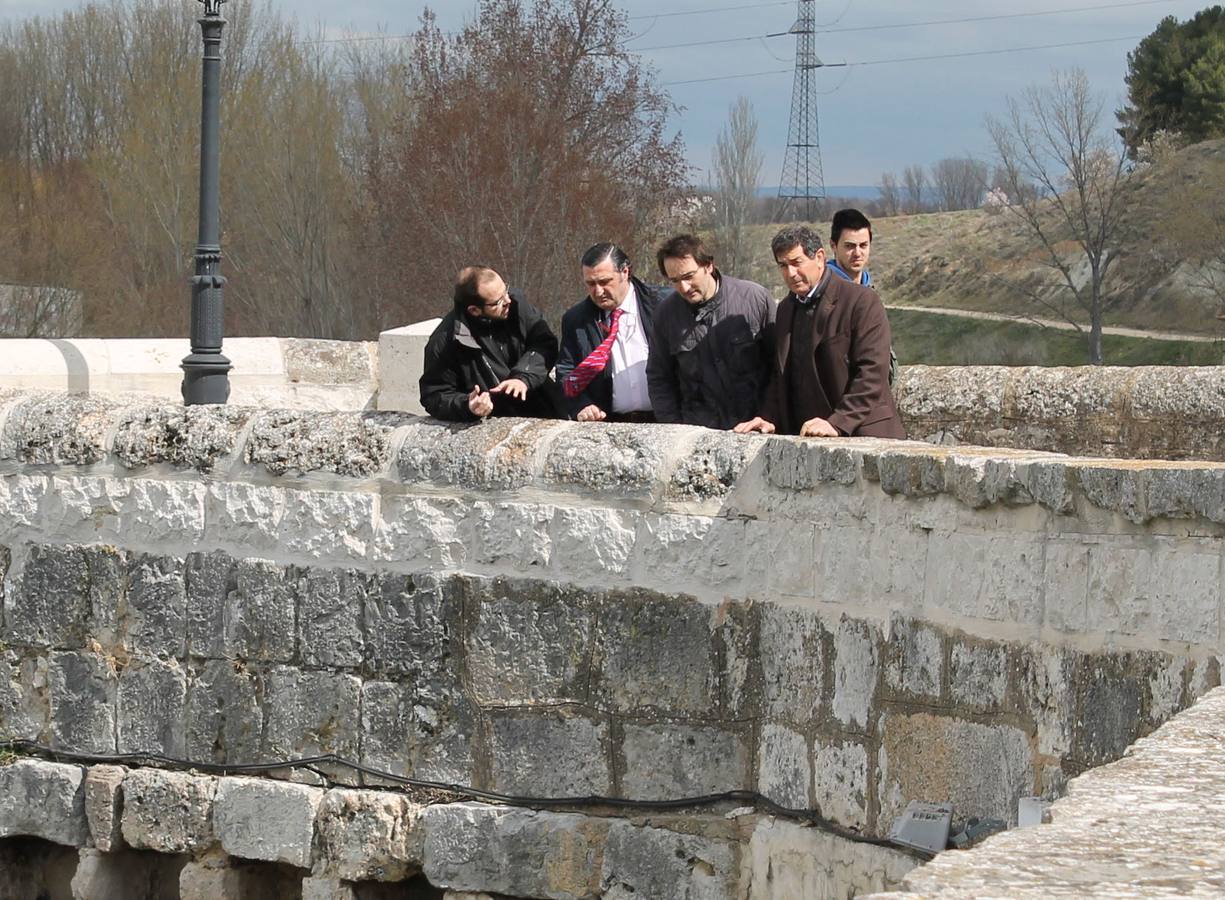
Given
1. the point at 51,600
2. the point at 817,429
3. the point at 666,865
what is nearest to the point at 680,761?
the point at 666,865

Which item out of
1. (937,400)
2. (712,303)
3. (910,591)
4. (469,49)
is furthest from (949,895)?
(469,49)

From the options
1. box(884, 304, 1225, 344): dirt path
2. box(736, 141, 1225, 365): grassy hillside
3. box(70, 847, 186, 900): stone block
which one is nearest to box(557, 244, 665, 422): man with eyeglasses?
box(70, 847, 186, 900): stone block

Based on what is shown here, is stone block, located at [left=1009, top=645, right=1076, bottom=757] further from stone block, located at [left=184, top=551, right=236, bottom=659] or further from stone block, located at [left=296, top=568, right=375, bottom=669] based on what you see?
stone block, located at [left=184, top=551, right=236, bottom=659]

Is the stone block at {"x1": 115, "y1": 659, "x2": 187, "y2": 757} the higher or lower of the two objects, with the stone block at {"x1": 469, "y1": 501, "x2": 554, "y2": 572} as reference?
lower

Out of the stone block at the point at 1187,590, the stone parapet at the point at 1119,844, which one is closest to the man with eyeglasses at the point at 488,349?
the stone block at the point at 1187,590

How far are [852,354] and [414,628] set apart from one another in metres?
1.62

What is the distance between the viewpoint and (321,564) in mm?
5805

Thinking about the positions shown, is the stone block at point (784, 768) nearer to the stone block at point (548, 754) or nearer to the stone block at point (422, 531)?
the stone block at point (548, 754)

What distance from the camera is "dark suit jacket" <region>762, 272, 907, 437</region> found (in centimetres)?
558

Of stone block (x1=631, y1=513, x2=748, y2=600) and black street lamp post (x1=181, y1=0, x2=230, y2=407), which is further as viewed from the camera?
black street lamp post (x1=181, y1=0, x2=230, y2=407)

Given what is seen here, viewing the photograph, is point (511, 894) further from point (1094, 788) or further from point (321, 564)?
point (1094, 788)

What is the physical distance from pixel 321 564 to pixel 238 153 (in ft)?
87.7

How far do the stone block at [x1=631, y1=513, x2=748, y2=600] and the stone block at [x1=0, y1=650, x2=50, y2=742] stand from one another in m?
2.33

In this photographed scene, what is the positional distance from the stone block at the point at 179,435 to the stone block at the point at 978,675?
2.59 m
